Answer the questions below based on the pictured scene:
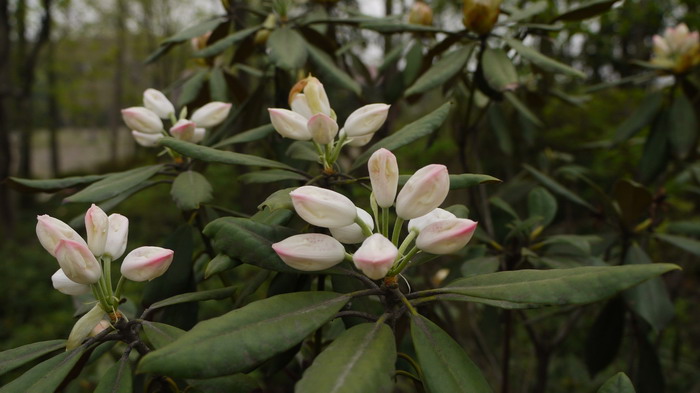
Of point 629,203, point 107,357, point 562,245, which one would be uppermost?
point 629,203

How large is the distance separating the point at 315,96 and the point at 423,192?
9.7 inches

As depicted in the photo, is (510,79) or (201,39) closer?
(510,79)

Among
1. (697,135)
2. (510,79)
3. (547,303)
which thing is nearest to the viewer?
(547,303)

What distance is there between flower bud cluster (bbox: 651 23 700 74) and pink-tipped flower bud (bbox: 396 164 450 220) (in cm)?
127

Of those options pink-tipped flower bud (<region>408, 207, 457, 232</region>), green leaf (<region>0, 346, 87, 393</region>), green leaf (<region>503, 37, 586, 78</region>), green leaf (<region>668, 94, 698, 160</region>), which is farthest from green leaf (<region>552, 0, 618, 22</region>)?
green leaf (<region>0, 346, 87, 393</region>)

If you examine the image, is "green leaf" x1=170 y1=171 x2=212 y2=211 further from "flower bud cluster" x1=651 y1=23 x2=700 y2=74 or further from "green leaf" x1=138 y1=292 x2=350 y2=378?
"flower bud cluster" x1=651 y1=23 x2=700 y2=74

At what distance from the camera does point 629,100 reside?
13.0 feet

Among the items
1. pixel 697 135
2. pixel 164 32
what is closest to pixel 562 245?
pixel 697 135

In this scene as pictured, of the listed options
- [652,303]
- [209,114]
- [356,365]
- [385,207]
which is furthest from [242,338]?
[652,303]

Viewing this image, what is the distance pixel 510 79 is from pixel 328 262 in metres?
0.64

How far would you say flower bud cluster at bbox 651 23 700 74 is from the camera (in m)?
1.44

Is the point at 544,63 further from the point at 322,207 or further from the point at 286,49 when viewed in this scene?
the point at 322,207

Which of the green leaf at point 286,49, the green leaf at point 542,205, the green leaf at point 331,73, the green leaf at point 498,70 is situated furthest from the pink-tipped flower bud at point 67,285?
the green leaf at point 542,205

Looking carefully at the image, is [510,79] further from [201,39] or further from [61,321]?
[61,321]
